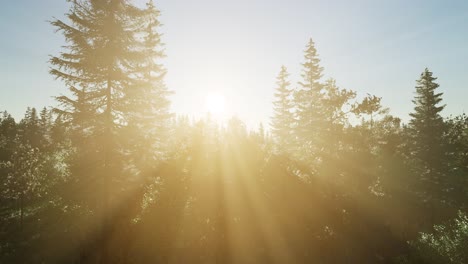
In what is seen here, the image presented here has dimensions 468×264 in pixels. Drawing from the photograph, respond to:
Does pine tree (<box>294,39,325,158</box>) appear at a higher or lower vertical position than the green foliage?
higher

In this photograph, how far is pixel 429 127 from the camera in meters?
30.5

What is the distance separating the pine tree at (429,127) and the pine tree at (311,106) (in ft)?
44.6

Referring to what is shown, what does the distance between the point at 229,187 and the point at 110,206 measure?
22.7 ft

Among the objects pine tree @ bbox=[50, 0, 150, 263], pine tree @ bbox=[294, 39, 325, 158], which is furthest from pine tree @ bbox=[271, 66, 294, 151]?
pine tree @ bbox=[50, 0, 150, 263]

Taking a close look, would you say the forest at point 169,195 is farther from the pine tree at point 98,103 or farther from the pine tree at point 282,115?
the pine tree at point 282,115

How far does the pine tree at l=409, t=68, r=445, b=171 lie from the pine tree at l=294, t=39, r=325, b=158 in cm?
1359

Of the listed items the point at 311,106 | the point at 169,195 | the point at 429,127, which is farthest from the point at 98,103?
the point at 429,127

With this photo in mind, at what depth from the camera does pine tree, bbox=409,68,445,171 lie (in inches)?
1190

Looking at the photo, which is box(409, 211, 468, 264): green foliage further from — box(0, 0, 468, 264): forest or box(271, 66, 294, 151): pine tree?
box(271, 66, 294, 151): pine tree

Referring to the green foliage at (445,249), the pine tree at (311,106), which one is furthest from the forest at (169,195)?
the pine tree at (311,106)

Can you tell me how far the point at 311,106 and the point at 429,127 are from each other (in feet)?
55.4

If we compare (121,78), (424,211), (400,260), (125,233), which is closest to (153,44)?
(121,78)

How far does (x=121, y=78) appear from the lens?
581 inches

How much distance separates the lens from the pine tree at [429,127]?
30219 mm
